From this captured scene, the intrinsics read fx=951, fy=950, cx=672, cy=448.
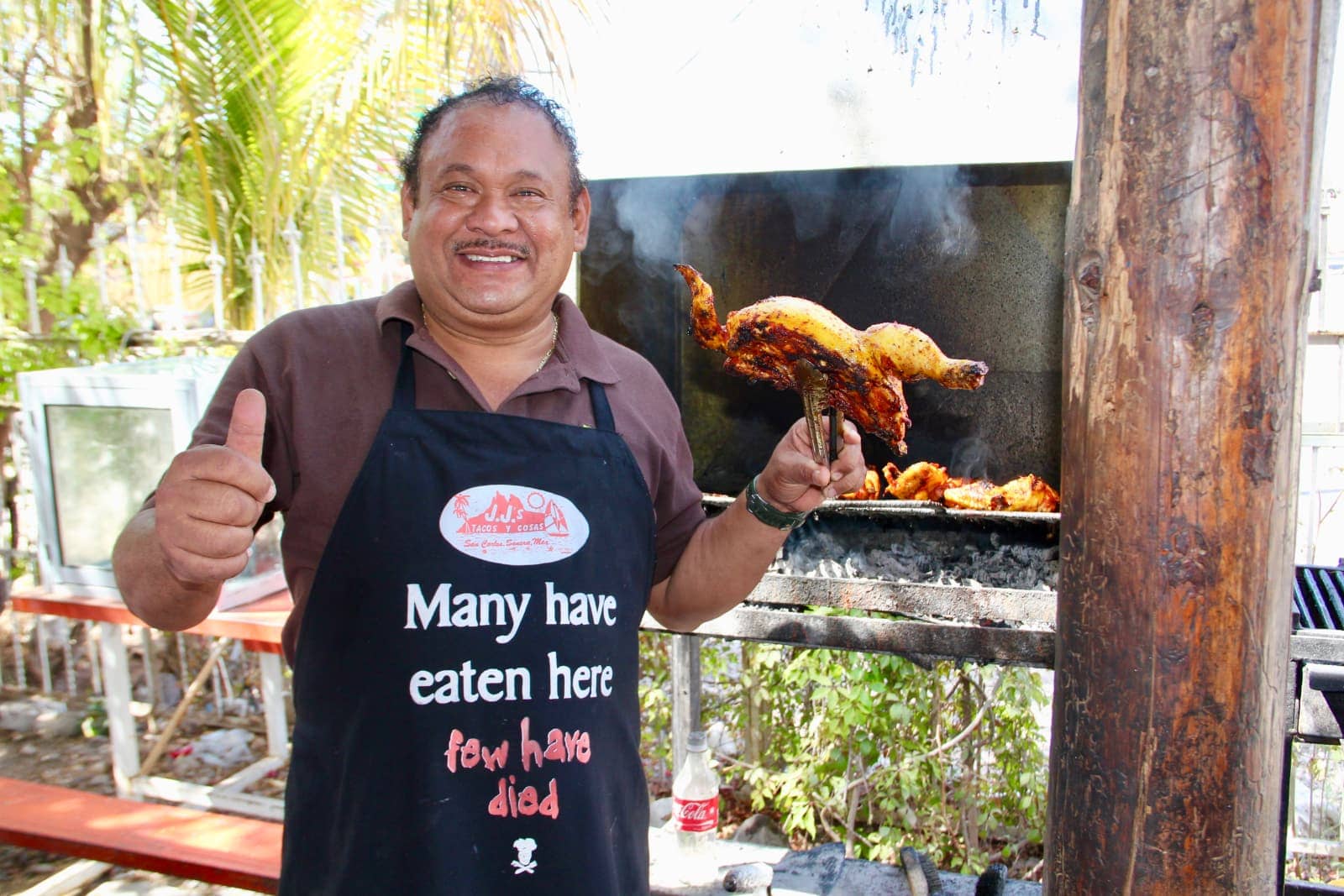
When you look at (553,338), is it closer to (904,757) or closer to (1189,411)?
(1189,411)

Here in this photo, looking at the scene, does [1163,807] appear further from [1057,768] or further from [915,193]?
[915,193]

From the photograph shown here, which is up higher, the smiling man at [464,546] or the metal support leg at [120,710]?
the smiling man at [464,546]

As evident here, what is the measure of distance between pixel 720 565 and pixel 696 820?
1.60 meters

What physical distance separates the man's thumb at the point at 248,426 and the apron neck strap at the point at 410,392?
0.38 meters

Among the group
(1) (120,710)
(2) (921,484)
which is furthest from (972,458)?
(1) (120,710)

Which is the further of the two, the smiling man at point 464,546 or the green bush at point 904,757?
the green bush at point 904,757

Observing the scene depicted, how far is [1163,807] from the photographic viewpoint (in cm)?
128

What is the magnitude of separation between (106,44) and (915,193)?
4200 mm

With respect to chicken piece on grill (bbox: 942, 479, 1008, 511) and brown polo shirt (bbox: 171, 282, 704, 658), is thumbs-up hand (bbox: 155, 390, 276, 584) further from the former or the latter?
chicken piece on grill (bbox: 942, 479, 1008, 511)


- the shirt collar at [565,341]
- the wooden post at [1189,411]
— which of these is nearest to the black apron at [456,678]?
the shirt collar at [565,341]

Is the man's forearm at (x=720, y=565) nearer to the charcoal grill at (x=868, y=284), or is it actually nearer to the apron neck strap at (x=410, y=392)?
the apron neck strap at (x=410, y=392)

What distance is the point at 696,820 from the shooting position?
3.13m

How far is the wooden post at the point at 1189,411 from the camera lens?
1180mm

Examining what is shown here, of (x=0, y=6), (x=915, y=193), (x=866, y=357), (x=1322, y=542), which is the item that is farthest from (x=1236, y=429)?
(x=0, y=6)
